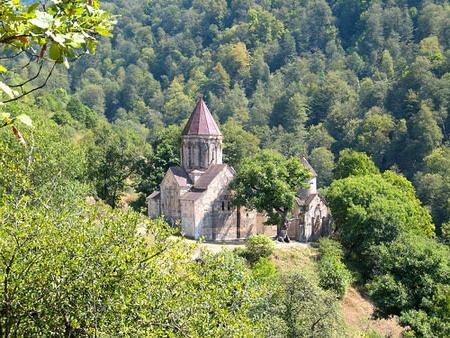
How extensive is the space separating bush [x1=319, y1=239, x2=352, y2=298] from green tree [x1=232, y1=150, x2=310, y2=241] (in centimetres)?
368

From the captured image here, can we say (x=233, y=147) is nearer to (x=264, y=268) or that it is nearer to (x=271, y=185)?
(x=271, y=185)

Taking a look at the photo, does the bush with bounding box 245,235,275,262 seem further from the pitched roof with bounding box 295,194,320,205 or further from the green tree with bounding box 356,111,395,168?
the green tree with bounding box 356,111,395,168

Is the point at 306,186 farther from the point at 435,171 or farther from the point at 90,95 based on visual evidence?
the point at 90,95

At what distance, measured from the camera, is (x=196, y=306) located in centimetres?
1052

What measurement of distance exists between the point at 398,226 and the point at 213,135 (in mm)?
14007

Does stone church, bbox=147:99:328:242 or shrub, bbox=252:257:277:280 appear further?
stone church, bbox=147:99:328:242


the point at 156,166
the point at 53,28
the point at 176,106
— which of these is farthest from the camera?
the point at 176,106

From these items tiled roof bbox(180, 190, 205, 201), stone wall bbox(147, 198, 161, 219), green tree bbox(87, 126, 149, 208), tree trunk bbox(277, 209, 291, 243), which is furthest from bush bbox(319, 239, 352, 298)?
green tree bbox(87, 126, 149, 208)

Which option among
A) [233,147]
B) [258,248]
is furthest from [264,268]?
[233,147]

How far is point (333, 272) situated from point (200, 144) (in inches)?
544

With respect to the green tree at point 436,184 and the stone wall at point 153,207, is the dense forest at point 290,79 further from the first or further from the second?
the stone wall at point 153,207

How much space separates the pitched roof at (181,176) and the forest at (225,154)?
13.5ft

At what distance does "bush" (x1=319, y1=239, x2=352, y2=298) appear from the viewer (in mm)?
32150

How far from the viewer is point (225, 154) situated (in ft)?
175
